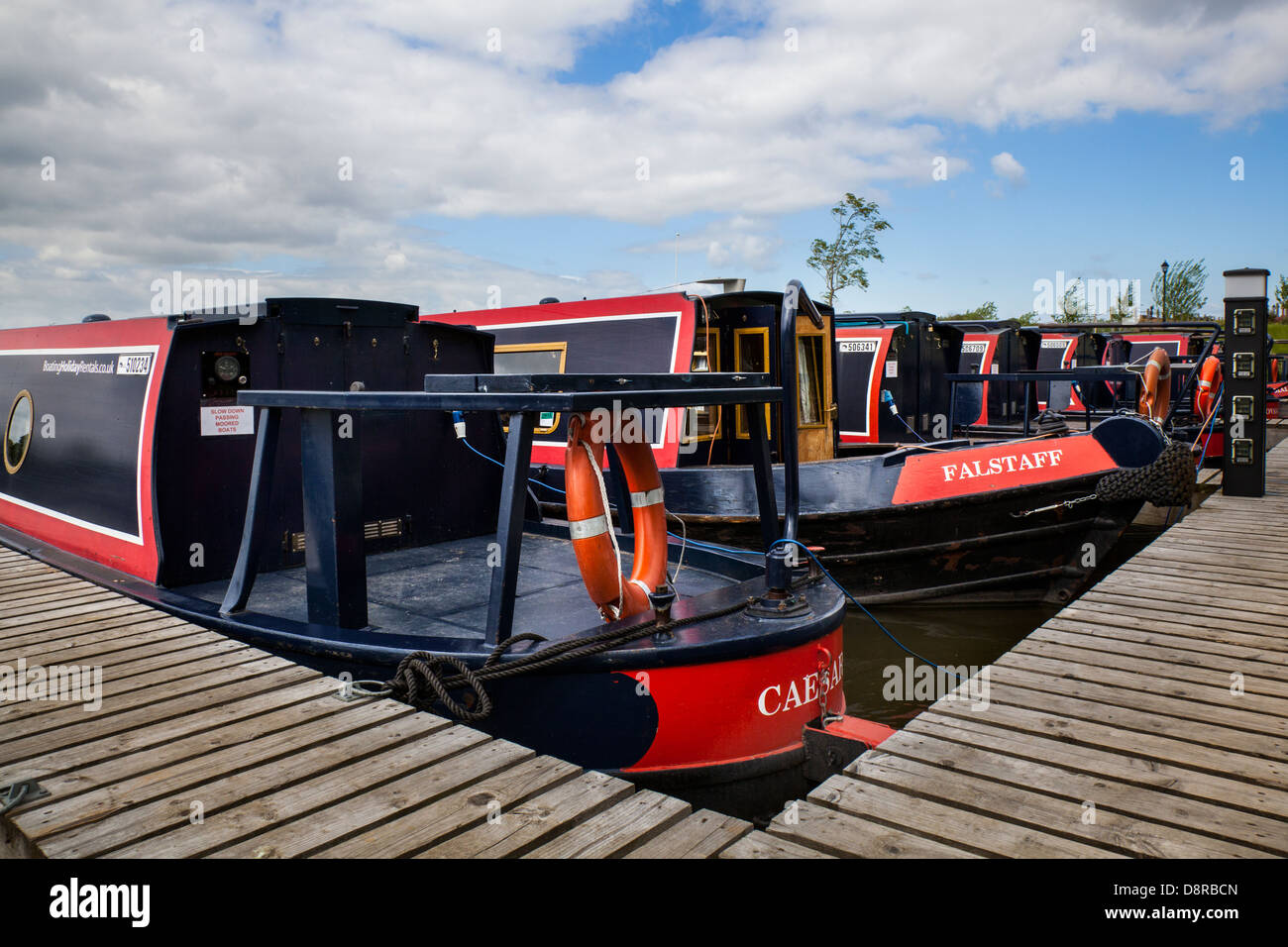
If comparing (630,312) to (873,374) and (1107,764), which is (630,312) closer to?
(873,374)

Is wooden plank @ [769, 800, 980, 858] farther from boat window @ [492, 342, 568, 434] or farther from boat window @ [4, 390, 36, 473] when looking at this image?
boat window @ [492, 342, 568, 434]

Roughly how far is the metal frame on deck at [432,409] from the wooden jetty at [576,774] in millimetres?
499

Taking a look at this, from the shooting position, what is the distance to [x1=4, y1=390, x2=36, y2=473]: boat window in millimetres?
6383

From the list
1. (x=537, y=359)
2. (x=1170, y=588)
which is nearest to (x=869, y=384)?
(x=537, y=359)

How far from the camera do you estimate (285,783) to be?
258 centimetres

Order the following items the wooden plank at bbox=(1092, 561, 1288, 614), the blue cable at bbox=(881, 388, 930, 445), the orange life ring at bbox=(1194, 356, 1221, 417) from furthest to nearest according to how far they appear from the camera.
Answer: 1. the orange life ring at bbox=(1194, 356, 1221, 417)
2. the blue cable at bbox=(881, 388, 930, 445)
3. the wooden plank at bbox=(1092, 561, 1288, 614)

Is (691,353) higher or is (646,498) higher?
(691,353)

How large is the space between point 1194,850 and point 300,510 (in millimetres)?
4701

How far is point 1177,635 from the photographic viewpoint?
13.5ft

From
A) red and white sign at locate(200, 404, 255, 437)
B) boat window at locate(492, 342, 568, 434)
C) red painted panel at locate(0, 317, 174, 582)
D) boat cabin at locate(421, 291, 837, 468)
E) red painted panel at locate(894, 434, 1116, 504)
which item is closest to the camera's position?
red painted panel at locate(0, 317, 174, 582)

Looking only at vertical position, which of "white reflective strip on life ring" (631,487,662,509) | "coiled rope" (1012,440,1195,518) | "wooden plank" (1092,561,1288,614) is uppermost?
"white reflective strip on life ring" (631,487,662,509)

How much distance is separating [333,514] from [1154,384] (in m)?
9.02

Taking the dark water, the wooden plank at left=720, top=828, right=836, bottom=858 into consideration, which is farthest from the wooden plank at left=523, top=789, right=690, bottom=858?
the dark water
